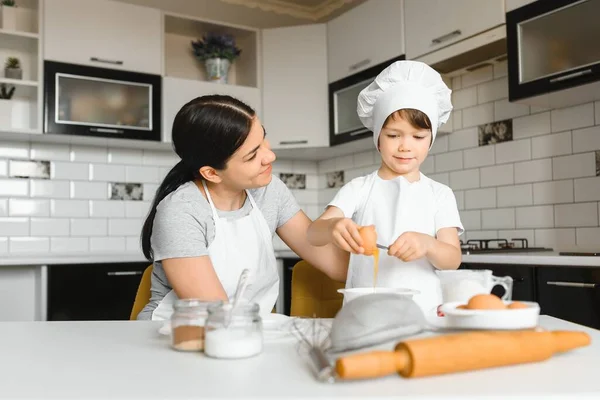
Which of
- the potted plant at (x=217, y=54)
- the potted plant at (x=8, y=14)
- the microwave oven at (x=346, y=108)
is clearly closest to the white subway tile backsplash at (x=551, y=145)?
the microwave oven at (x=346, y=108)

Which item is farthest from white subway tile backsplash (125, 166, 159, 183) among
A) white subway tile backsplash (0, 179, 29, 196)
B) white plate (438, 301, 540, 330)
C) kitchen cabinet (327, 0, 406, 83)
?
white plate (438, 301, 540, 330)

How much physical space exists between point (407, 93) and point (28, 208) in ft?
8.88

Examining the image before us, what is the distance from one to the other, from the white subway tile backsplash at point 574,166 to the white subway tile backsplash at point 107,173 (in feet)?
8.06

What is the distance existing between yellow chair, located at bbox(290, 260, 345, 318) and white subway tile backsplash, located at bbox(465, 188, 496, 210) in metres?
1.52

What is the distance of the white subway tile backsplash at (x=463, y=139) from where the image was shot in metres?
3.06

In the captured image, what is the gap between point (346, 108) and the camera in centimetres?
355

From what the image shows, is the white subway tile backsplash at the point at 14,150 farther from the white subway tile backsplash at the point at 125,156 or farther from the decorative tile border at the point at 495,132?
the decorative tile border at the point at 495,132

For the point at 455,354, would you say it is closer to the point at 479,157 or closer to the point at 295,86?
the point at 479,157

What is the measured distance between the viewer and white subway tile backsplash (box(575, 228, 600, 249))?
8.10 ft

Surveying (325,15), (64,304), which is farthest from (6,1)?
(325,15)

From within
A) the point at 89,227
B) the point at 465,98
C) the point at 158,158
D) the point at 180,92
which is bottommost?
the point at 89,227

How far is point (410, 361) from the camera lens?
71 centimetres

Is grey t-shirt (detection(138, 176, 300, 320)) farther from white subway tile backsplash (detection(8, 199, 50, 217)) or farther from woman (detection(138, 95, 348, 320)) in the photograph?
white subway tile backsplash (detection(8, 199, 50, 217))

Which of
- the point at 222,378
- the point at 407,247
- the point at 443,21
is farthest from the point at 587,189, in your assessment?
the point at 222,378
